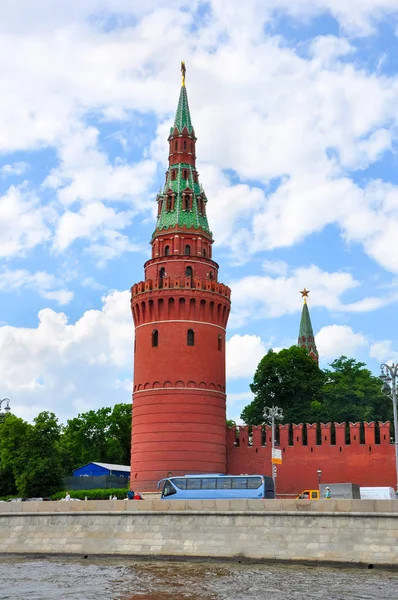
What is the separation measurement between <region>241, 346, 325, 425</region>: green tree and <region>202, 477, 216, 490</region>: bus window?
25.1 metres

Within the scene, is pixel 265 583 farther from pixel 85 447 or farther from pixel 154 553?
pixel 85 447

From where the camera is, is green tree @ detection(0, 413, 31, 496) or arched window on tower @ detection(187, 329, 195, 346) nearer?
arched window on tower @ detection(187, 329, 195, 346)

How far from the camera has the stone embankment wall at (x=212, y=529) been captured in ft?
86.4

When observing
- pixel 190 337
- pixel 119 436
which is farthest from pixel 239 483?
pixel 119 436

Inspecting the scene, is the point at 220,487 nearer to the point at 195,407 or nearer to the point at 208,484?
the point at 208,484

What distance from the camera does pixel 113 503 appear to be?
31.3 metres

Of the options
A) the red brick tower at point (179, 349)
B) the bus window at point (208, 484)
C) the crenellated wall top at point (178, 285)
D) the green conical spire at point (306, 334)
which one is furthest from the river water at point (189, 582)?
the green conical spire at point (306, 334)

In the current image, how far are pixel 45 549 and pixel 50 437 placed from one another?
23795 mm

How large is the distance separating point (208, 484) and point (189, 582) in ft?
38.3

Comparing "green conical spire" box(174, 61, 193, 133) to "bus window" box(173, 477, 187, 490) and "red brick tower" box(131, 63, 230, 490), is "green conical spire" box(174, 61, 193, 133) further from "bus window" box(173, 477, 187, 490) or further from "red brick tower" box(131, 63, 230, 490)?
"bus window" box(173, 477, 187, 490)

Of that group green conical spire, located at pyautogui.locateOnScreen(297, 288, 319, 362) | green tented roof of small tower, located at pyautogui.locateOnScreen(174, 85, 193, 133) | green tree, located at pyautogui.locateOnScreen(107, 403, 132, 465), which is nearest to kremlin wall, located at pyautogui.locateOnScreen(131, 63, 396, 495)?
green tented roof of small tower, located at pyautogui.locateOnScreen(174, 85, 193, 133)

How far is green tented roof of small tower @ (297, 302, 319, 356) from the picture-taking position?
296ft

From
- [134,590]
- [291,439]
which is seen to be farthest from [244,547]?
[291,439]

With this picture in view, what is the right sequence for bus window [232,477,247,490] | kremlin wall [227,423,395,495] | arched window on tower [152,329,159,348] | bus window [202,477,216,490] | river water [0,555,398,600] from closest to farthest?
river water [0,555,398,600], bus window [232,477,247,490], bus window [202,477,216,490], kremlin wall [227,423,395,495], arched window on tower [152,329,159,348]
